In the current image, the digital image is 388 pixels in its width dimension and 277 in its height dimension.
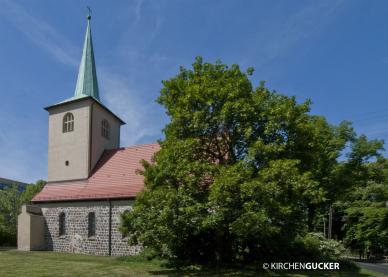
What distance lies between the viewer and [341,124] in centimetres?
2923

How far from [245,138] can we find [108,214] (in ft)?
42.7

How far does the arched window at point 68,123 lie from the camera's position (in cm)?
2927

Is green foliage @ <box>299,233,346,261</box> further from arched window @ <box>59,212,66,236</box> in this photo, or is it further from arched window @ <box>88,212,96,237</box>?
arched window @ <box>59,212,66,236</box>

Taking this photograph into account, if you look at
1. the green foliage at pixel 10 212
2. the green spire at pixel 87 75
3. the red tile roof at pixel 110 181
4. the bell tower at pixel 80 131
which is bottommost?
the green foliage at pixel 10 212

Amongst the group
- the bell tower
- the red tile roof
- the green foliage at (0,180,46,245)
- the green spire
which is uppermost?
the green spire

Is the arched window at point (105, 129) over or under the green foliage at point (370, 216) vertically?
over

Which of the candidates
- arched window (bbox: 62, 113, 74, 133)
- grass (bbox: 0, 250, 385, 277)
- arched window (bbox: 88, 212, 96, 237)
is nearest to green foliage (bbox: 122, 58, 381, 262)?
grass (bbox: 0, 250, 385, 277)

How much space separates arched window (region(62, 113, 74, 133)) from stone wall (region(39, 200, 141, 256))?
6.09m

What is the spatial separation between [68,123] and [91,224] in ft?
29.3

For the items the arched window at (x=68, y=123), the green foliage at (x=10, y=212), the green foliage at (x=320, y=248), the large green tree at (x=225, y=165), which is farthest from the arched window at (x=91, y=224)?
the green foliage at (x=320, y=248)

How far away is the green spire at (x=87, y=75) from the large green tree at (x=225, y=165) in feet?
50.0

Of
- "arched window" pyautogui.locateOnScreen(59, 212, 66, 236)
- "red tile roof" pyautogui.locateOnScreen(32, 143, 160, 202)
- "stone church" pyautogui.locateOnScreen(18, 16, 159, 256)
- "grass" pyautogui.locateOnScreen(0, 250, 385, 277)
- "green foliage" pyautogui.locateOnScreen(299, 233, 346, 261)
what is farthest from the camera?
"arched window" pyautogui.locateOnScreen(59, 212, 66, 236)

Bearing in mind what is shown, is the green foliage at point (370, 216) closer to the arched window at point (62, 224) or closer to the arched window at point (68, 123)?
the arched window at point (62, 224)

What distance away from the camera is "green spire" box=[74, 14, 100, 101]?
3031 cm
